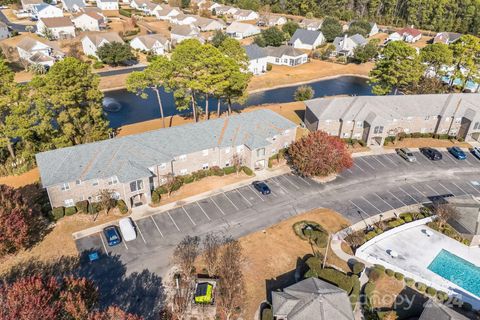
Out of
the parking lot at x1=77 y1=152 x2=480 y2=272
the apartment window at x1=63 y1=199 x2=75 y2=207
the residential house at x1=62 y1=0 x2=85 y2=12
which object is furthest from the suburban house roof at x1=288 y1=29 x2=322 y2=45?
the apartment window at x1=63 y1=199 x2=75 y2=207

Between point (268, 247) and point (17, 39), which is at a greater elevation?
point (17, 39)

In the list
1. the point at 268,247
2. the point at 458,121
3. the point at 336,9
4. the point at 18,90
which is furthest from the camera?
the point at 336,9

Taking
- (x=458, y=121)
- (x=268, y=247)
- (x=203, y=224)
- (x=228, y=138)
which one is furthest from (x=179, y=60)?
(x=458, y=121)

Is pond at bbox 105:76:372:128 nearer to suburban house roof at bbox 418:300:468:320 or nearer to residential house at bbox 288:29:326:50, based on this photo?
residential house at bbox 288:29:326:50

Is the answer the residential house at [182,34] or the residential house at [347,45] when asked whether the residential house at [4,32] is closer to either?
the residential house at [182,34]

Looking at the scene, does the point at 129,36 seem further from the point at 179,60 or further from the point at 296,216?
the point at 296,216

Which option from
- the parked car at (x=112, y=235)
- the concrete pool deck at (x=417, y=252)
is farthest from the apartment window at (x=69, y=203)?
the concrete pool deck at (x=417, y=252)
